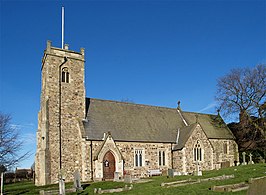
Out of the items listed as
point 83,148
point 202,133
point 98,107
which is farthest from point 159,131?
point 83,148

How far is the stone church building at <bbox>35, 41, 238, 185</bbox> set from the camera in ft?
90.1

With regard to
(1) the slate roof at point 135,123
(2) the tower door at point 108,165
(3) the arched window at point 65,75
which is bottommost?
(2) the tower door at point 108,165

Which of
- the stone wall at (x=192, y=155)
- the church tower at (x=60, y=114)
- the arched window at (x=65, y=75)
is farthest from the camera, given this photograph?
the stone wall at (x=192, y=155)

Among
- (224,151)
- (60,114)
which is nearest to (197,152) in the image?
(224,151)

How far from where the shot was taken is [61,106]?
29.0m

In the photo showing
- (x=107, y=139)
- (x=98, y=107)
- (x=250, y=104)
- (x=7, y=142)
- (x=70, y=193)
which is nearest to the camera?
(x=70, y=193)

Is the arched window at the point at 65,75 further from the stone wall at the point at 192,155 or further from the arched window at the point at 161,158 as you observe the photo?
the stone wall at the point at 192,155

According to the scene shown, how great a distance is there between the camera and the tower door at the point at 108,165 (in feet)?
92.0

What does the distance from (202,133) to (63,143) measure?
16.7m

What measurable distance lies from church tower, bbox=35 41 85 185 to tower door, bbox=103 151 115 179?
2.54 m

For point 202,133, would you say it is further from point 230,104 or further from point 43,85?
point 43,85

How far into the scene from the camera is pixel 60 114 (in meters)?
28.7

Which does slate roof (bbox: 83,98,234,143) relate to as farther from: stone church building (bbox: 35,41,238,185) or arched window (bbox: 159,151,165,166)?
arched window (bbox: 159,151,165,166)

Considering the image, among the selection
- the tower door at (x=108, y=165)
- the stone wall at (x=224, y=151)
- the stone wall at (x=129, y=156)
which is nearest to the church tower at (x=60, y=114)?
the stone wall at (x=129, y=156)
